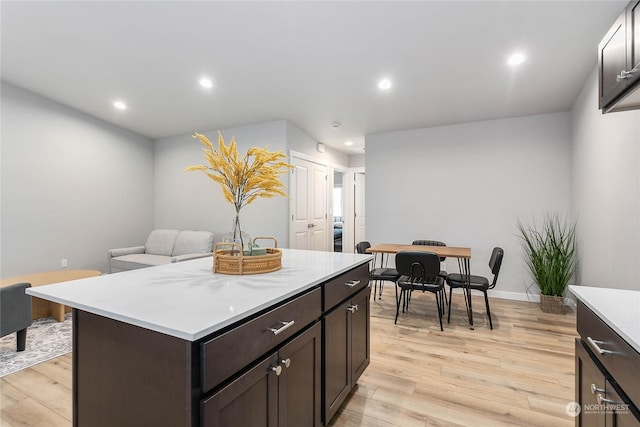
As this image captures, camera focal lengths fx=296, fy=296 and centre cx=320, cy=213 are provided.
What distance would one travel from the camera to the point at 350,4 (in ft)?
7.62

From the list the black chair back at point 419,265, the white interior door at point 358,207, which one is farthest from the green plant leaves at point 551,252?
the white interior door at point 358,207

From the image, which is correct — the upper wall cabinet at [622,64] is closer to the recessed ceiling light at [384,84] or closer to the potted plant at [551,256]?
the recessed ceiling light at [384,84]

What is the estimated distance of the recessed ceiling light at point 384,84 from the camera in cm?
335

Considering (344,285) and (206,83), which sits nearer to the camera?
(344,285)

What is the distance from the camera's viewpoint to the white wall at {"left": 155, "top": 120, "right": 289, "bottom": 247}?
461 centimetres

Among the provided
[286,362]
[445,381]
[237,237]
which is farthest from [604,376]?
[237,237]

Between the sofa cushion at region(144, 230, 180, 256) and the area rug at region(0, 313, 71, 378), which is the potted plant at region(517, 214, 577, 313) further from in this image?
the sofa cushion at region(144, 230, 180, 256)

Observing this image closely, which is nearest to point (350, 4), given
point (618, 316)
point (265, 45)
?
point (265, 45)

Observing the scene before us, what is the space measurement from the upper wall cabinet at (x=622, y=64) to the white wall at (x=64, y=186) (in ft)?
19.4

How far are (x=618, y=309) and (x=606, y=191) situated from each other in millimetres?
2222

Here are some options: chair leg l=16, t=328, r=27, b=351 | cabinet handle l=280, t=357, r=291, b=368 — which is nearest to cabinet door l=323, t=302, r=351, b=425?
cabinet handle l=280, t=357, r=291, b=368

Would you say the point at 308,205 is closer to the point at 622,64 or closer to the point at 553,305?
the point at 553,305

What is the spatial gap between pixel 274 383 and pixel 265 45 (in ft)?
9.47

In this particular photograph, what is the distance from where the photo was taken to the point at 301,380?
4.25 feet
